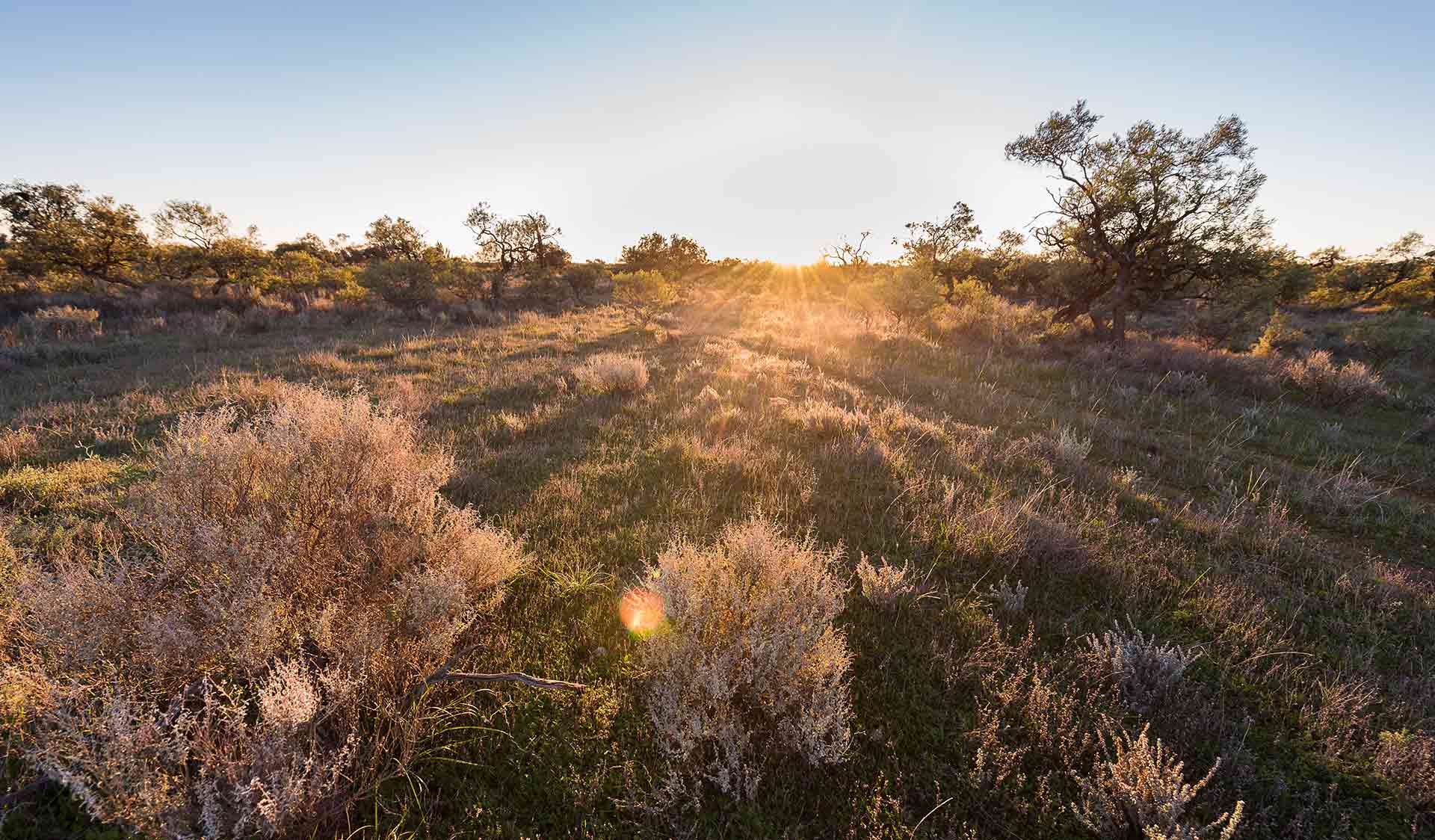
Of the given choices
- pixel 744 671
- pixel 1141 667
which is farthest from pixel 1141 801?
pixel 744 671

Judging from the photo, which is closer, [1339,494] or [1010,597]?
[1010,597]

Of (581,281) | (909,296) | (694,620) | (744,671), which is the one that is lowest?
(744,671)

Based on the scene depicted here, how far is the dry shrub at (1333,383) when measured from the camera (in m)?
11.1

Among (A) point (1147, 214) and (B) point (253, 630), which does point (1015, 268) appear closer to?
(A) point (1147, 214)

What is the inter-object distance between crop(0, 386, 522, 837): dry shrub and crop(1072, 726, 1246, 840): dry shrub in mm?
3341

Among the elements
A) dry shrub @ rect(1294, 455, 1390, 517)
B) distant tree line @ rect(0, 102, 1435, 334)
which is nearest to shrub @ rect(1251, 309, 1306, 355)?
distant tree line @ rect(0, 102, 1435, 334)

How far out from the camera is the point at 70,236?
2038 centimetres

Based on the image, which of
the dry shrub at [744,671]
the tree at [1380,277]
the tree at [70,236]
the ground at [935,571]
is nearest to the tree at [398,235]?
the tree at [70,236]

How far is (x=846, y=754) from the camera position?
2.36m

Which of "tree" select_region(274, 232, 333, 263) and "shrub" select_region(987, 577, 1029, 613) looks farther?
"tree" select_region(274, 232, 333, 263)

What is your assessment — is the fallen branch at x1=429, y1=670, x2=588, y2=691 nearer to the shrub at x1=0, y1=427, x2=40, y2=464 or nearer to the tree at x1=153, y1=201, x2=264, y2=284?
the shrub at x1=0, y1=427, x2=40, y2=464

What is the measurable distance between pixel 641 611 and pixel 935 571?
8.35 feet

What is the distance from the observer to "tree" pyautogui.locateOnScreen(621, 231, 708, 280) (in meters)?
58.6

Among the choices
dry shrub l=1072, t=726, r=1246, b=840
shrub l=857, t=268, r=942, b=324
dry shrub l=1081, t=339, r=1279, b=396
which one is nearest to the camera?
dry shrub l=1072, t=726, r=1246, b=840
